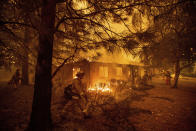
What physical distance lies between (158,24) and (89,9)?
6.71ft

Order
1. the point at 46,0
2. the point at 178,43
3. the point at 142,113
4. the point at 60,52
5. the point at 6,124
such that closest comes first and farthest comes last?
the point at 46,0 < the point at 6,124 < the point at 60,52 < the point at 142,113 < the point at 178,43

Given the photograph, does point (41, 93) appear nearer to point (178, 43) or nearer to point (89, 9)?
point (89, 9)

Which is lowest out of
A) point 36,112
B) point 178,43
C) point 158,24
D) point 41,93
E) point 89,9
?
point 36,112

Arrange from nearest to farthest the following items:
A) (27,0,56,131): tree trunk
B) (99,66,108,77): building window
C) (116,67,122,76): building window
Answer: (27,0,56,131): tree trunk → (99,66,108,77): building window → (116,67,122,76): building window

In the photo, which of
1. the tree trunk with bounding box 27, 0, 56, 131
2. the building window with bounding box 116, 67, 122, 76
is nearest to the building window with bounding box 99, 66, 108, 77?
the building window with bounding box 116, 67, 122, 76

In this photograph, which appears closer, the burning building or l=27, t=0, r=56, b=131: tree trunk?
l=27, t=0, r=56, b=131: tree trunk

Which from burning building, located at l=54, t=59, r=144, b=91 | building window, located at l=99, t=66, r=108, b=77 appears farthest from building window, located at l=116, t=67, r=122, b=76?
building window, located at l=99, t=66, r=108, b=77

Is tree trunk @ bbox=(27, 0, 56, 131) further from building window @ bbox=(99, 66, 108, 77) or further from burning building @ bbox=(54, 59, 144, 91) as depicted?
building window @ bbox=(99, 66, 108, 77)

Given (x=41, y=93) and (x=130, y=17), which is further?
(x=130, y=17)

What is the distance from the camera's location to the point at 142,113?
17.7 ft

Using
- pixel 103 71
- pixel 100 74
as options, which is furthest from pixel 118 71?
pixel 100 74

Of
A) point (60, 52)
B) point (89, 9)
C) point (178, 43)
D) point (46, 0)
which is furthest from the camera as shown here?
point (178, 43)

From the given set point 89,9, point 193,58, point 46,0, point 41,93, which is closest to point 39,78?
point 41,93

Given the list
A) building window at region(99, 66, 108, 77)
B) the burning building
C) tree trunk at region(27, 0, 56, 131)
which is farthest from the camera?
building window at region(99, 66, 108, 77)
